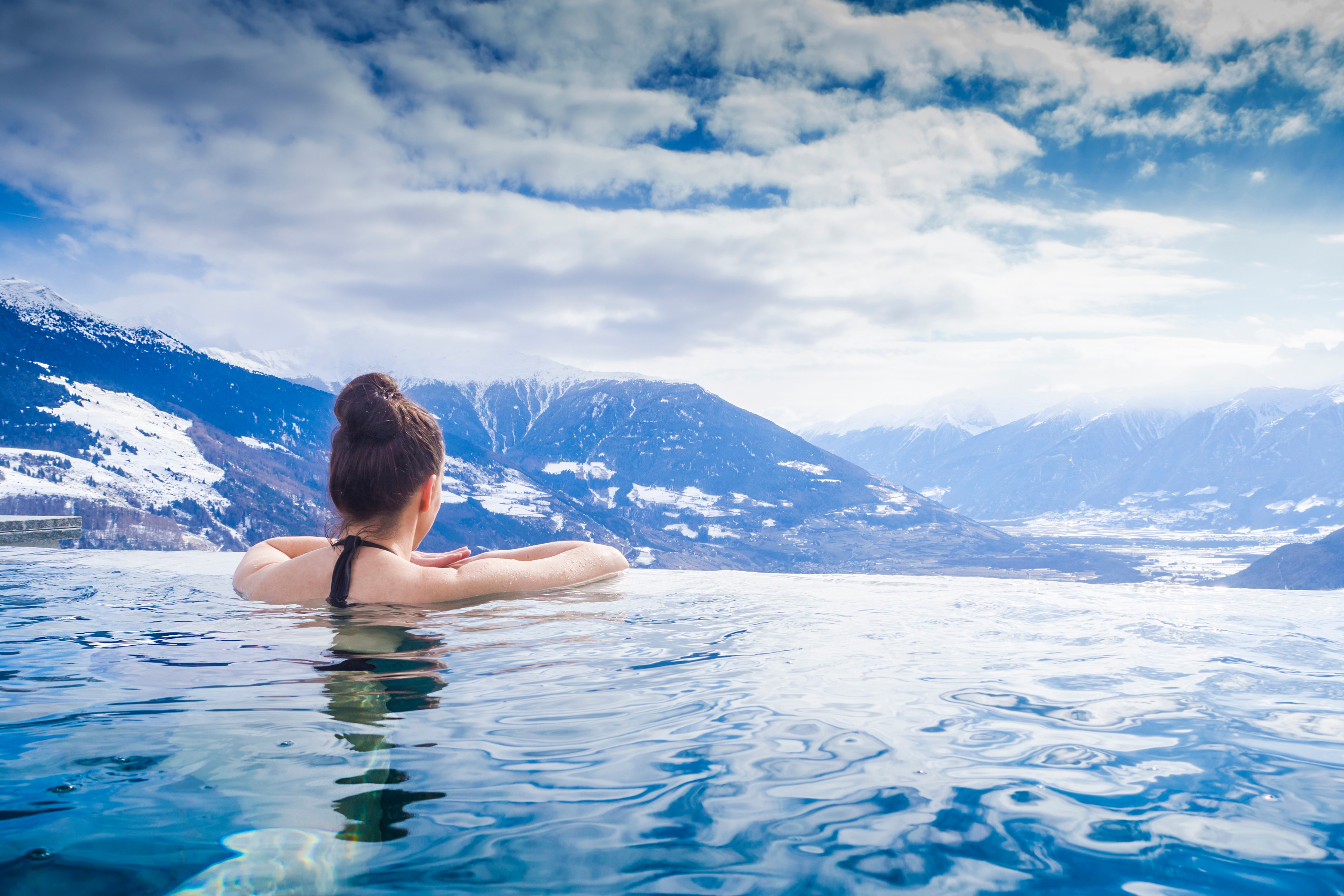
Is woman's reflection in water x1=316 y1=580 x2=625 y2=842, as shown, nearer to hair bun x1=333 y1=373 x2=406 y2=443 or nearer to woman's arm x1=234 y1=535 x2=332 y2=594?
woman's arm x1=234 y1=535 x2=332 y2=594

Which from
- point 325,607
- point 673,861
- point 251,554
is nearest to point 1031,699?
point 673,861

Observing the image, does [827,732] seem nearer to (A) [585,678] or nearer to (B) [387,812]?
(A) [585,678]

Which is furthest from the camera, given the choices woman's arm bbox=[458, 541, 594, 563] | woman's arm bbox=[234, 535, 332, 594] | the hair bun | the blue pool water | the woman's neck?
woman's arm bbox=[458, 541, 594, 563]

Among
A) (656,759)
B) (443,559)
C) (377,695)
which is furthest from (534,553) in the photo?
(656,759)

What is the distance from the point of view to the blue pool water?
152 cm

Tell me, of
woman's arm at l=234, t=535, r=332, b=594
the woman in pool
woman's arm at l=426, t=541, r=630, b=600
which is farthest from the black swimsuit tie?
woman's arm at l=234, t=535, r=332, b=594

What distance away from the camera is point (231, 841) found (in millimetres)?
1594

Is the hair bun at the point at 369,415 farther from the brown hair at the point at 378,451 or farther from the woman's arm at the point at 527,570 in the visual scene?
the woman's arm at the point at 527,570

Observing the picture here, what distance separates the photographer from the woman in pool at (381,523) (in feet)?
12.3

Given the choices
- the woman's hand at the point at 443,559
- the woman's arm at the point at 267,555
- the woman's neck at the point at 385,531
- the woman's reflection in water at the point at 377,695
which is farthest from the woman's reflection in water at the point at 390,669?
the woman's arm at the point at 267,555

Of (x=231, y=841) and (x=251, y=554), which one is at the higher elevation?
(x=251, y=554)

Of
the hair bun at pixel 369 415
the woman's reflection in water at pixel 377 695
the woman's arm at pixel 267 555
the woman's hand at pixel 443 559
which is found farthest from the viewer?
the woman's arm at pixel 267 555

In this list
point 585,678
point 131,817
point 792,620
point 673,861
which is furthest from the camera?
point 792,620

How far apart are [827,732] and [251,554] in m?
4.64
